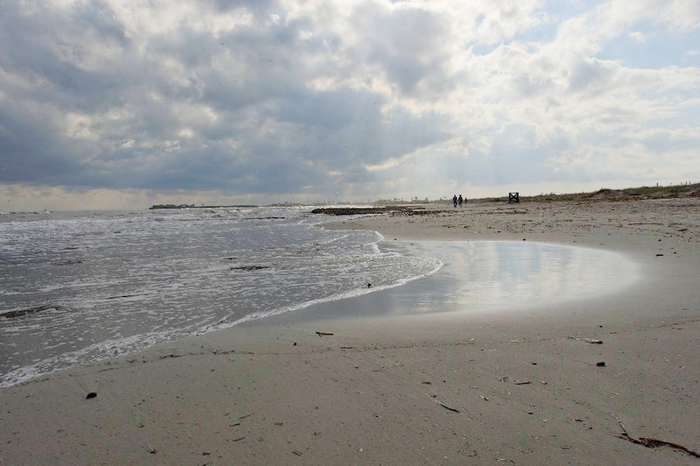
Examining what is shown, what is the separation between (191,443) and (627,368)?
3.97 meters

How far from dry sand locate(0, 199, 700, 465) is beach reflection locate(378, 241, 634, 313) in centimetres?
144

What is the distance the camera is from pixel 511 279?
9078mm

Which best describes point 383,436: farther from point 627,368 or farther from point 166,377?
point 627,368

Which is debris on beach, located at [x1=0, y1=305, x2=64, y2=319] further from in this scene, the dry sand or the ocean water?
the dry sand

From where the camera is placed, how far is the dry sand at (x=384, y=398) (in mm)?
2729

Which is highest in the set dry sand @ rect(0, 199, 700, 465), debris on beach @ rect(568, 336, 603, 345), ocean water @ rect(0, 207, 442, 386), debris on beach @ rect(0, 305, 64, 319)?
debris on beach @ rect(568, 336, 603, 345)

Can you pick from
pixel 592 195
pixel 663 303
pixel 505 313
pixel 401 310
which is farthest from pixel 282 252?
pixel 592 195

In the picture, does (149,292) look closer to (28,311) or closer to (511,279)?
(28,311)

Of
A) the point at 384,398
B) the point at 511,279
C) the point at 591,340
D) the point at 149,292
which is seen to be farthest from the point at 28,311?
the point at 511,279

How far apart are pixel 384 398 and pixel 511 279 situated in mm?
6599

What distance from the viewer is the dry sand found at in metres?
2.73

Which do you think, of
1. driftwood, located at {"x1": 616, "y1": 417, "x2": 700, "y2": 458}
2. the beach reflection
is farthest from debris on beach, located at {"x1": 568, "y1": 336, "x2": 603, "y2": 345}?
driftwood, located at {"x1": 616, "y1": 417, "x2": 700, "y2": 458}

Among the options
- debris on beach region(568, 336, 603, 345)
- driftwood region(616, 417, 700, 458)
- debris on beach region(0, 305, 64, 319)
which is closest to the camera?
driftwood region(616, 417, 700, 458)

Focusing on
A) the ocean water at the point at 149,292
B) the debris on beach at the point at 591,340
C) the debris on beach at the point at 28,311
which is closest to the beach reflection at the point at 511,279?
the ocean water at the point at 149,292
